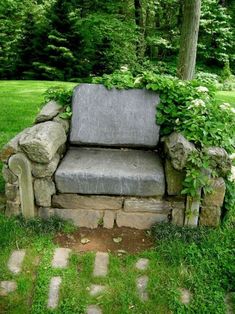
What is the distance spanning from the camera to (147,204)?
2.89m

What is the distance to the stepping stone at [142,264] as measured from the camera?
255 cm

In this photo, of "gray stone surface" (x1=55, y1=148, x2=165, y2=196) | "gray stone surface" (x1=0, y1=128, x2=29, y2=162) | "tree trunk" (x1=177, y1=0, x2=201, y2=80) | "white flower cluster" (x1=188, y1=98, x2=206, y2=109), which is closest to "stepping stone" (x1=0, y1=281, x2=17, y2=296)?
"gray stone surface" (x1=55, y1=148, x2=165, y2=196)

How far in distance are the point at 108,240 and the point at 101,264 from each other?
0.31 metres

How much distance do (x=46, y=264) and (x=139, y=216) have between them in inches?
30.5

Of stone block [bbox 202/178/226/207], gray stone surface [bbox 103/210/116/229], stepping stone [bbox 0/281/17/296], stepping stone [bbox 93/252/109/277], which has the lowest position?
stepping stone [bbox 0/281/17/296]

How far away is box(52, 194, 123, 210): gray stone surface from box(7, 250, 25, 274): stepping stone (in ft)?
1.50

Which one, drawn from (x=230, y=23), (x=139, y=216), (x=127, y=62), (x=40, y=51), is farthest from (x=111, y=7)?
(x=139, y=216)

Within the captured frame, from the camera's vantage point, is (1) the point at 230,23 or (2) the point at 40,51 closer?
(2) the point at 40,51

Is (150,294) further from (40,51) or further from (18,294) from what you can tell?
(40,51)

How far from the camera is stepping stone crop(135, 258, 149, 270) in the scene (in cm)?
255

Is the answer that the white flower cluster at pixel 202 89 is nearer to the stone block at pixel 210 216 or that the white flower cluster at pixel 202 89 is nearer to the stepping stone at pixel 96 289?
the stone block at pixel 210 216

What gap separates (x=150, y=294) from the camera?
232cm

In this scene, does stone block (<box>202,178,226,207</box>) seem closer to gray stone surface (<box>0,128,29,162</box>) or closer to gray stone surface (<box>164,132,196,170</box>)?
gray stone surface (<box>164,132,196,170</box>)

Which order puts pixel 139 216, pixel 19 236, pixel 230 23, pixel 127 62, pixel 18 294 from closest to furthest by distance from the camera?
pixel 18 294 < pixel 19 236 < pixel 139 216 < pixel 127 62 < pixel 230 23
